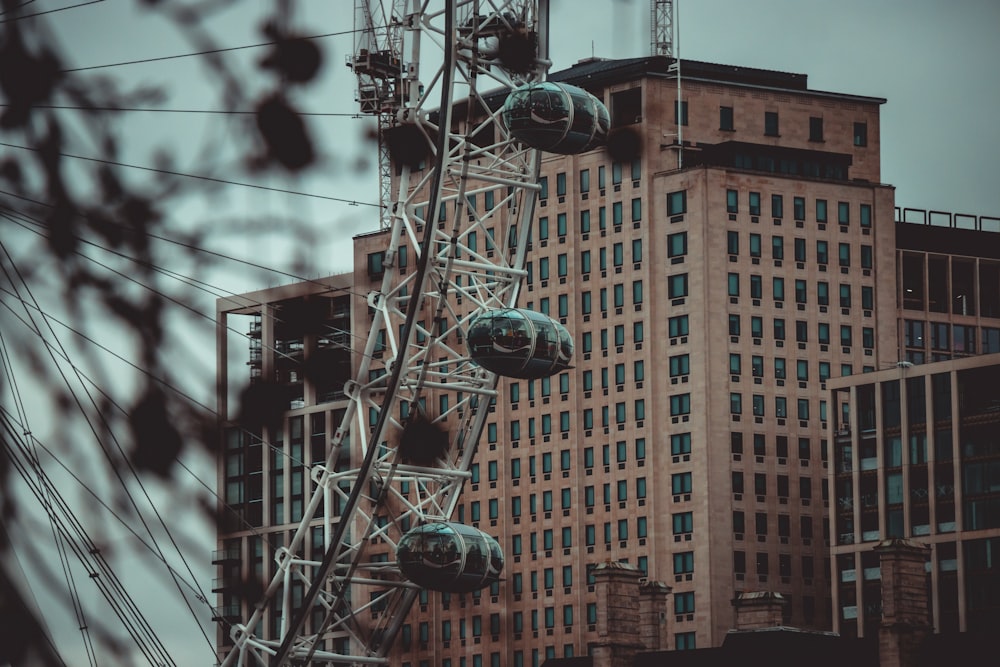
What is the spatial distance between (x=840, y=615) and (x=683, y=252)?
2161 centimetres

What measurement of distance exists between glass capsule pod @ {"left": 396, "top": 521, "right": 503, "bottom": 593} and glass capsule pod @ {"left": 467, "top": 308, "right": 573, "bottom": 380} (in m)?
2.82

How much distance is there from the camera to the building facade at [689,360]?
4825 inches

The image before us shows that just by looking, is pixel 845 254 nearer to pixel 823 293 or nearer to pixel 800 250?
pixel 823 293

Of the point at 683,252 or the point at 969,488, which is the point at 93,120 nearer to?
the point at 969,488

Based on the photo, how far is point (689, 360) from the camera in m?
124

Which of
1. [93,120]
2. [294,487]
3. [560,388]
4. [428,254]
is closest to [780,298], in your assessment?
[560,388]

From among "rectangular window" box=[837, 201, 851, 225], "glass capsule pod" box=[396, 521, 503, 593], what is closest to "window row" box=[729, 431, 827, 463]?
"rectangular window" box=[837, 201, 851, 225]

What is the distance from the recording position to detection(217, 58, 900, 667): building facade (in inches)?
4825

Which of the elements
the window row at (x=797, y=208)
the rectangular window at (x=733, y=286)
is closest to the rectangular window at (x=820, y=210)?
the window row at (x=797, y=208)

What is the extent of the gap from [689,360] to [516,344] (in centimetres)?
8584

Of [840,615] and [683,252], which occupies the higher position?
[683,252]

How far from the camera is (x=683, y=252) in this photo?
413ft

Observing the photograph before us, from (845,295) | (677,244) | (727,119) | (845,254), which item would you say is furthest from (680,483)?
(727,119)

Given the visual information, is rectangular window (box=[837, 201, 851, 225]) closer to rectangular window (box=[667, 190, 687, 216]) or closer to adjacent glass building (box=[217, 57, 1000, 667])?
adjacent glass building (box=[217, 57, 1000, 667])
